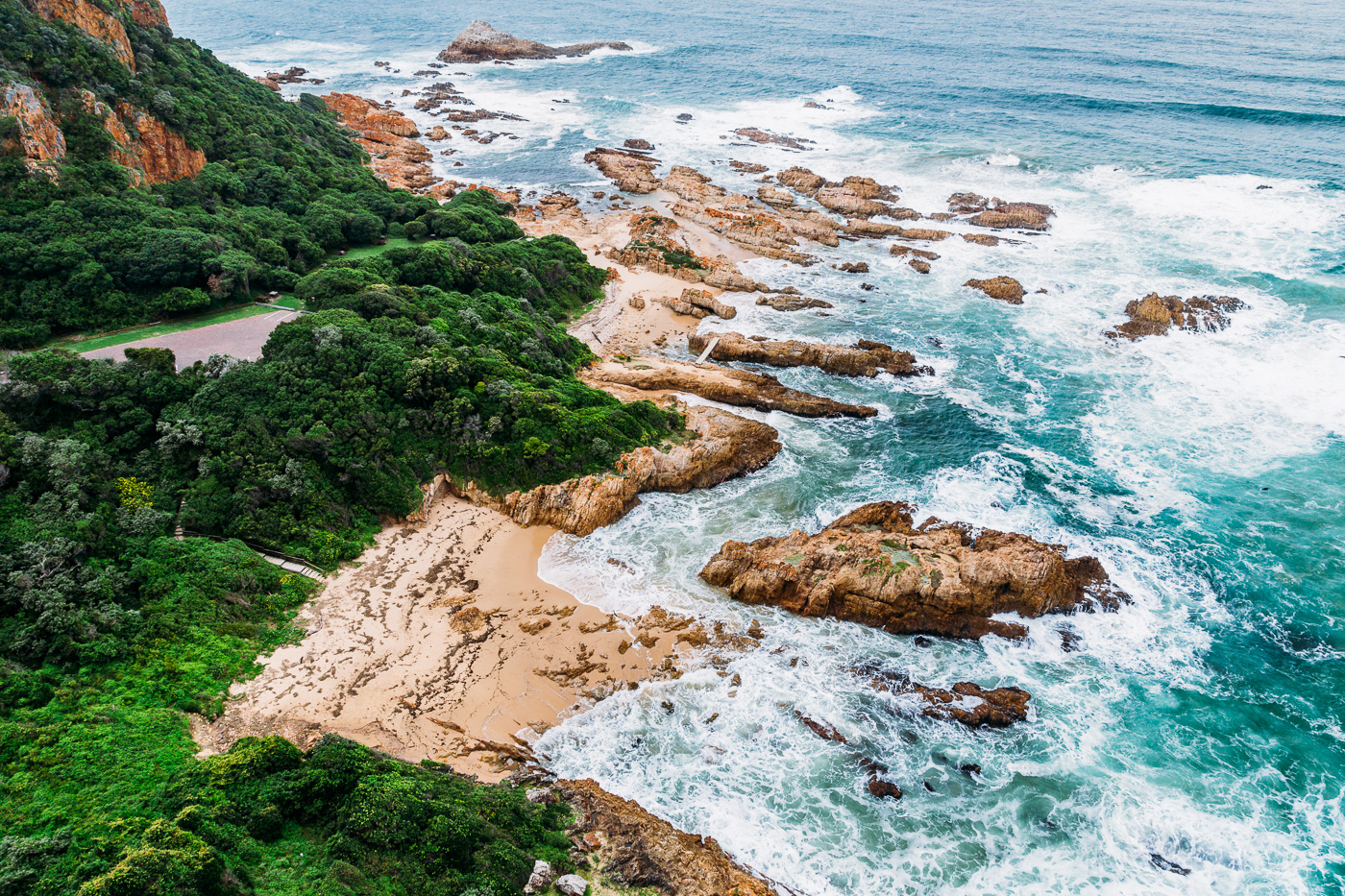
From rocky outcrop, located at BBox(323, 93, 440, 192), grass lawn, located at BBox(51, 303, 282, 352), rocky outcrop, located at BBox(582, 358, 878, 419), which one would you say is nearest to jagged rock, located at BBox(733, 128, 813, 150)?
rocky outcrop, located at BBox(323, 93, 440, 192)

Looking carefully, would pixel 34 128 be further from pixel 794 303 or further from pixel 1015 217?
pixel 1015 217

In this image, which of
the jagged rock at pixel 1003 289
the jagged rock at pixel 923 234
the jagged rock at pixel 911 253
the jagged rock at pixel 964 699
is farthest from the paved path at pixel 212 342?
the jagged rock at pixel 923 234

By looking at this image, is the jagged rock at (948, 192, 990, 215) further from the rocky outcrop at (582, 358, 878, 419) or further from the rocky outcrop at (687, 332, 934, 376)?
the rocky outcrop at (582, 358, 878, 419)

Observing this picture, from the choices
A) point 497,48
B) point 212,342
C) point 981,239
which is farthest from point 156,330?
point 497,48

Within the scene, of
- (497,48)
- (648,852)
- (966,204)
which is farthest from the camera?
(497,48)

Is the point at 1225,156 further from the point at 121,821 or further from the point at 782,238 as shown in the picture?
the point at 121,821

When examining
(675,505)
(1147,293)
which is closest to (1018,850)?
(675,505)
